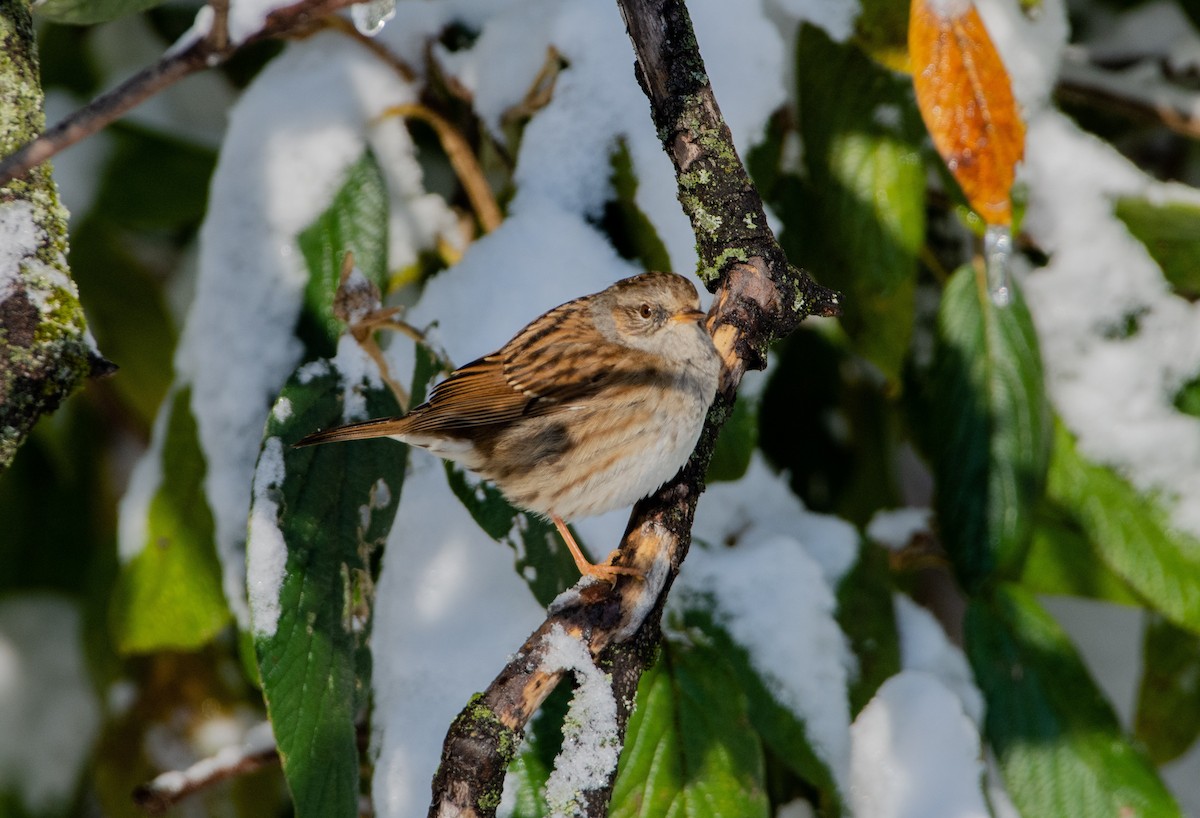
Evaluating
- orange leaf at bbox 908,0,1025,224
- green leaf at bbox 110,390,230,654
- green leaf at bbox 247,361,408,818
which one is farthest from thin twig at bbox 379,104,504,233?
orange leaf at bbox 908,0,1025,224

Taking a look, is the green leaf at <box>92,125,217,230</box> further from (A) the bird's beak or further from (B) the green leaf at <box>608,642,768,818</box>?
(B) the green leaf at <box>608,642,768,818</box>

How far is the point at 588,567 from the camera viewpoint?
6.72 ft

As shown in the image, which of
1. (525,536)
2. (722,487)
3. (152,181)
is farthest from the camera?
(152,181)

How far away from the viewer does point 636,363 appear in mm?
2381

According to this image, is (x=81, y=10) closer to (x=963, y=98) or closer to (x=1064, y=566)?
(x=963, y=98)

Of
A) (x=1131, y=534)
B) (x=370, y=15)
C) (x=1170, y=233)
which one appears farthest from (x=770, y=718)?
(x=370, y=15)

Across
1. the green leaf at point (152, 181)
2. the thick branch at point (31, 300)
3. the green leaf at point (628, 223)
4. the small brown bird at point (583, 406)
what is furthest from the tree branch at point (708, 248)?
the green leaf at point (152, 181)

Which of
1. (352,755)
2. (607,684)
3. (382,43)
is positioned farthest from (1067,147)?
(352,755)

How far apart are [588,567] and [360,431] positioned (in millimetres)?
455

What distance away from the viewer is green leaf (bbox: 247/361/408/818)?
1885mm

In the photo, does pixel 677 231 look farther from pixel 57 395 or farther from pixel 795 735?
pixel 57 395

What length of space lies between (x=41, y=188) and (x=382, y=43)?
40.3 inches

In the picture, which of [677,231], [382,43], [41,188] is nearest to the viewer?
[41,188]

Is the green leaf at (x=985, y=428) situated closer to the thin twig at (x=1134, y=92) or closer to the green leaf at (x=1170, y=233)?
the green leaf at (x=1170, y=233)
